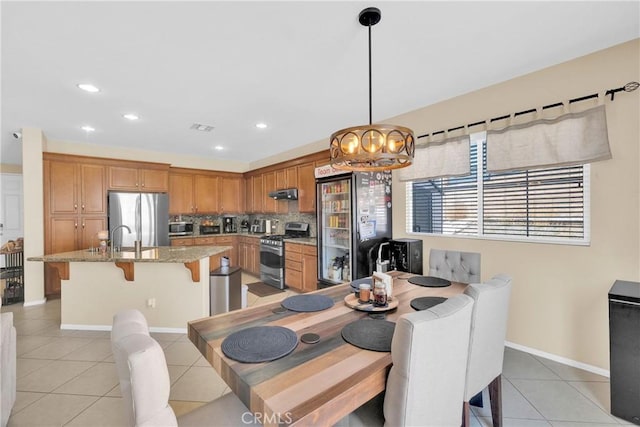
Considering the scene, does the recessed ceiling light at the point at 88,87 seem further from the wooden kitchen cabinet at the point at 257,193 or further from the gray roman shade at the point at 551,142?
the gray roman shade at the point at 551,142

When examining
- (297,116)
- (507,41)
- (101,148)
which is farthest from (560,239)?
(101,148)

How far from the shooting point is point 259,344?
124 centimetres

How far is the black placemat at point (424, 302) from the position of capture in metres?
1.71

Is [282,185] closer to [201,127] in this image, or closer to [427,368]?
[201,127]

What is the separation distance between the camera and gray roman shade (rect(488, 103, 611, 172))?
2.17 meters

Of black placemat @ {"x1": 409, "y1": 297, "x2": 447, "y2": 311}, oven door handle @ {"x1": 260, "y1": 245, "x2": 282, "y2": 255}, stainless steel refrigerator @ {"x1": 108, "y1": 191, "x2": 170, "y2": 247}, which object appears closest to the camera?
black placemat @ {"x1": 409, "y1": 297, "x2": 447, "y2": 311}

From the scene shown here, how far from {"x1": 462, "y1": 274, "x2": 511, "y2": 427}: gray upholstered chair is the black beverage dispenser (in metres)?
1.48

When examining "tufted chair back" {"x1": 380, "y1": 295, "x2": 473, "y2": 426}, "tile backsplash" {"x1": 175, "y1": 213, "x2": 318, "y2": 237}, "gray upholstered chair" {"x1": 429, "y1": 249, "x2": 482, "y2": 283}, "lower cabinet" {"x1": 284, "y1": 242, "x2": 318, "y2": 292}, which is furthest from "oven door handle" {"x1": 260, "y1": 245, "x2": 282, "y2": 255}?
"tufted chair back" {"x1": 380, "y1": 295, "x2": 473, "y2": 426}

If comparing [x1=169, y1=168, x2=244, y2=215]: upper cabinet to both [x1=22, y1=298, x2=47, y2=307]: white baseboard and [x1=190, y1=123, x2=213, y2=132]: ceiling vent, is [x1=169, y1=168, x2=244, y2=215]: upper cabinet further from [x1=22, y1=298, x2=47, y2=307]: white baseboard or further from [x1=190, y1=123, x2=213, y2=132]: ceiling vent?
[x1=22, y1=298, x2=47, y2=307]: white baseboard

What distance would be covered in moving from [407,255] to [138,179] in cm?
465

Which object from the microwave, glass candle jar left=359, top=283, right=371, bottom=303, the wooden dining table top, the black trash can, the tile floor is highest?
the microwave

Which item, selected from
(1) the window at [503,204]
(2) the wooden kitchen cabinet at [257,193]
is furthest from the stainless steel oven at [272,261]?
(1) the window at [503,204]

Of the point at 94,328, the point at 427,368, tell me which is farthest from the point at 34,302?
the point at 427,368

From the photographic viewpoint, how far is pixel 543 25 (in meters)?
1.86
